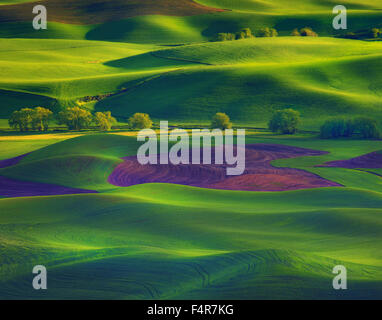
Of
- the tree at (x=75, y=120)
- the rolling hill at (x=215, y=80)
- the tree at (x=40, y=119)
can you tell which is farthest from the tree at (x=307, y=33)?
the tree at (x=40, y=119)

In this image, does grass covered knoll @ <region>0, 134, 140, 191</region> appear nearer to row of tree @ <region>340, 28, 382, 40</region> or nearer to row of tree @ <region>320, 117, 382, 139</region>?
row of tree @ <region>320, 117, 382, 139</region>

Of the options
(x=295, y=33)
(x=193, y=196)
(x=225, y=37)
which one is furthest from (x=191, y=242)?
(x=295, y=33)

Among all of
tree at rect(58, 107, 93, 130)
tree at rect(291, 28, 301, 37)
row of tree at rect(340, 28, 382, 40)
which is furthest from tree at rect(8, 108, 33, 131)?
tree at rect(291, 28, 301, 37)

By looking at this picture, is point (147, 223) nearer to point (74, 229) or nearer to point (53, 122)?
point (74, 229)

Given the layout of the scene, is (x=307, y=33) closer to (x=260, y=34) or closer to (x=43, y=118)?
(x=260, y=34)

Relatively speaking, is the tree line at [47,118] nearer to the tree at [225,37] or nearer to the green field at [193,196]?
the green field at [193,196]
